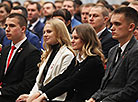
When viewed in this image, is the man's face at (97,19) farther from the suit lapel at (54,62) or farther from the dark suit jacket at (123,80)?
the dark suit jacket at (123,80)

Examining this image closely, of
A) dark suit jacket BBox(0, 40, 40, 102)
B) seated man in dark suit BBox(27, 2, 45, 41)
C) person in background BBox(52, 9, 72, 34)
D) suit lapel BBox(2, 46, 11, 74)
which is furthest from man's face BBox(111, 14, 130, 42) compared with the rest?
seated man in dark suit BBox(27, 2, 45, 41)

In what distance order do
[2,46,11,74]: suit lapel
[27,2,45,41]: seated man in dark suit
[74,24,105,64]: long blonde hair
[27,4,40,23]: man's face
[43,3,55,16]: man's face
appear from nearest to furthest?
[74,24,105,64]: long blonde hair, [2,46,11,74]: suit lapel, [27,2,45,41]: seated man in dark suit, [27,4,40,23]: man's face, [43,3,55,16]: man's face

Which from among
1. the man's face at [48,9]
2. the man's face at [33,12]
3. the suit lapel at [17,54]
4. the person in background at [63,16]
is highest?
the person in background at [63,16]

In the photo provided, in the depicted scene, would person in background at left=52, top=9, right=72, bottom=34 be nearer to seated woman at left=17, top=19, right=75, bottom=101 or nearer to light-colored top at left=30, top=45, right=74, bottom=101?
seated woman at left=17, top=19, right=75, bottom=101

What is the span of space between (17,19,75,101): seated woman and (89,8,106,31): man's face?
0.97 meters

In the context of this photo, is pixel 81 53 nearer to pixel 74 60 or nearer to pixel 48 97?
pixel 74 60

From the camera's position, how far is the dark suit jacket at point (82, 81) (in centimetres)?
455

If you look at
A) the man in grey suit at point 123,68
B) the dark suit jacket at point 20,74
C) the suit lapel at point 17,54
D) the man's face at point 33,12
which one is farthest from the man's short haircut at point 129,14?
the man's face at point 33,12

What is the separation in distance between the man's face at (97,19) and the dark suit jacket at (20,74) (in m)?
1.14

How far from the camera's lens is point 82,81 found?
15.1 feet

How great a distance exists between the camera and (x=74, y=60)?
503 cm

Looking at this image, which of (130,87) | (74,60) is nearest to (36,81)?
(74,60)

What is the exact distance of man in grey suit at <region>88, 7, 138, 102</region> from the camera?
384 cm

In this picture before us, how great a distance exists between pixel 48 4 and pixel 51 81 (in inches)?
207
